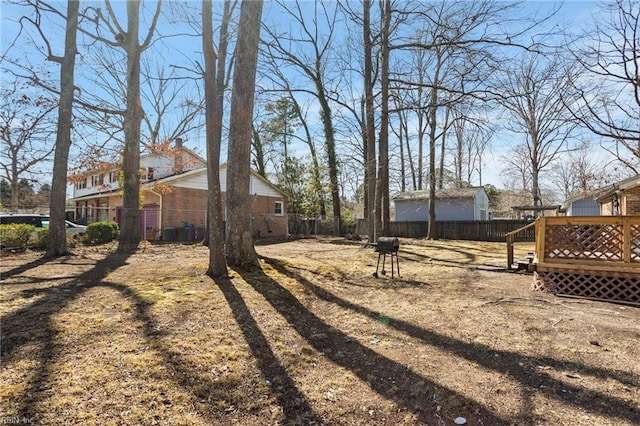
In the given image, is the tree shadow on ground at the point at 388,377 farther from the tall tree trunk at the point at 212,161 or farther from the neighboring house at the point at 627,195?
the neighboring house at the point at 627,195

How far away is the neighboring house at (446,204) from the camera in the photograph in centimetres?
2719

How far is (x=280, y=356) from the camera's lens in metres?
3.48

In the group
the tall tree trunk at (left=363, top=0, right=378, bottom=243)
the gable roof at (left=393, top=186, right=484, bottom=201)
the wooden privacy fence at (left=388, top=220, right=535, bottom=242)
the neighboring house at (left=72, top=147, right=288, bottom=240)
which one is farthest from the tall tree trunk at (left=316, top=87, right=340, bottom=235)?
the tall tree trunk at (left=363, top=0, right=378, bottom=243)

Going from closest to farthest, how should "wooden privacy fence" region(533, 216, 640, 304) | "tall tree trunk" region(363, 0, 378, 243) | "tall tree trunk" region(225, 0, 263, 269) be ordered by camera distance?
"wooden privacy fence" region(533, 216, 640, 304), "tall tree trunk" region(225, 0, 263, 269), "tall tree trunk" region(363, 0, 378, 243)

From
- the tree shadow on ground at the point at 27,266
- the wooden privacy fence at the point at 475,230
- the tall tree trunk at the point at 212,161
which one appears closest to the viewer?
the tall tree trunk at the point at 212,161

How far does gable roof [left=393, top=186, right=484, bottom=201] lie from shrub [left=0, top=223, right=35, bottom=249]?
954 inches

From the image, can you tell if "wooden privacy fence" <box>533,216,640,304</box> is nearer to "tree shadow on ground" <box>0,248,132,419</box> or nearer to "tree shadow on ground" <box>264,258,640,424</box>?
"tree shadow on ground" <box>264,258,640,424</box>

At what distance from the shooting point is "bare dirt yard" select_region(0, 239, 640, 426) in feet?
8.32

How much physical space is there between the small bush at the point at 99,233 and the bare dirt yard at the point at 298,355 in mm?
7758

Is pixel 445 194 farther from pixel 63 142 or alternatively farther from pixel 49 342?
pixel 49 342

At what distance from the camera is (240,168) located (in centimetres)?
657

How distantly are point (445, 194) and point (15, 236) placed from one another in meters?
25.9

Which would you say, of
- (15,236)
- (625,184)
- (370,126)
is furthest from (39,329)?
(625,184)

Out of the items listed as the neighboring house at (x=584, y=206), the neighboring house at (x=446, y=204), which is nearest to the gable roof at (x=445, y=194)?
the neighboring house at (x=446, y=204)
